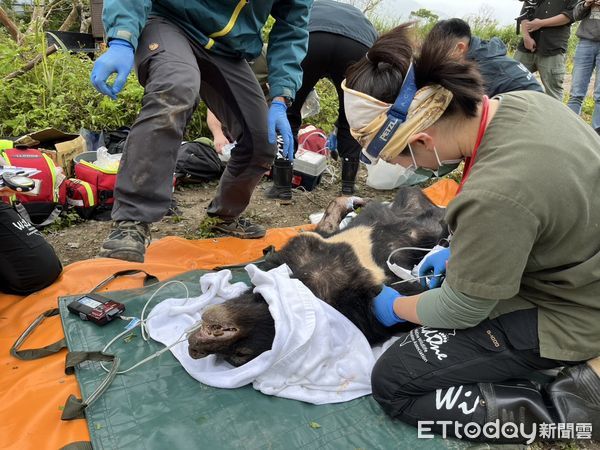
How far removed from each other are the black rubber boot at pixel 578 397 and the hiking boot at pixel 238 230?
2408 millimetres

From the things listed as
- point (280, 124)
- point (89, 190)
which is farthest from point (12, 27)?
point (280, 124)

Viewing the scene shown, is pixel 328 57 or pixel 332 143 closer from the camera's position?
pixel 328 57

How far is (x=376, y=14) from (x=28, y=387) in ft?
35.6

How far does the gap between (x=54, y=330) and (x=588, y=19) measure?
248 inches

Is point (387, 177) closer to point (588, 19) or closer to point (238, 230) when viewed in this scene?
point (238, 230)

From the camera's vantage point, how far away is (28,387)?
2.11m

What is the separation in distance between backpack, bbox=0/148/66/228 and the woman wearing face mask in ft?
9.30

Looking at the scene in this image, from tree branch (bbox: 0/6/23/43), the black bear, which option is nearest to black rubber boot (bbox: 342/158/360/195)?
the black bear

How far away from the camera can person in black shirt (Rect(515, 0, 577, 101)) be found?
18.2ft

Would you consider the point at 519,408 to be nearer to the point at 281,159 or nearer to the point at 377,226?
the point at 377,226

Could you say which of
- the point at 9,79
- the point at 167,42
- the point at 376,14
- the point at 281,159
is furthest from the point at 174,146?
the point at 376,14

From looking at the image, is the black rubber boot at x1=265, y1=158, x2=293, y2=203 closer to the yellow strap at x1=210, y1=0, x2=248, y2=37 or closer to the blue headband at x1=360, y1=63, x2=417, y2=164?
the yellow strap at x1=210, y1=0, x2=248, y2=37

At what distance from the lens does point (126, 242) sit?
261 centimetres

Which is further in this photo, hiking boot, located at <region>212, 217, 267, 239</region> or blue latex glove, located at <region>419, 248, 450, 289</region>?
hiking boot, located at <region>212, 217, 267, 239</region>
